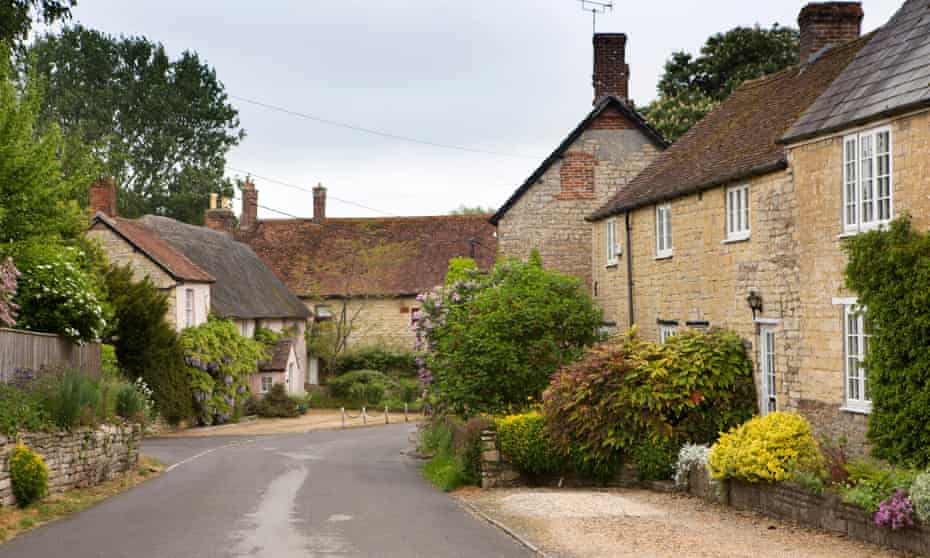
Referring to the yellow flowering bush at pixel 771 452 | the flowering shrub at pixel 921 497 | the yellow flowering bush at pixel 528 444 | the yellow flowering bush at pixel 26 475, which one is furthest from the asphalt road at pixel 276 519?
the flowering shrub at pixel 921 497

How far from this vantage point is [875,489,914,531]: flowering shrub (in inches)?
477

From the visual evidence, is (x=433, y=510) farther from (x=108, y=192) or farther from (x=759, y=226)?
(x=108, y=192)

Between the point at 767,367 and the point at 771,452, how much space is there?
3.96 metres

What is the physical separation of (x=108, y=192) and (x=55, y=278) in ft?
73.1

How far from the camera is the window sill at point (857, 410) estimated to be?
1595 cm

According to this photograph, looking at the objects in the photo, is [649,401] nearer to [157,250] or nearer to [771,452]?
[771,452]

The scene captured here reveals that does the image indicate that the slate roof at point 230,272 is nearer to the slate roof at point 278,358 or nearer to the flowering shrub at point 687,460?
the slate roof at point 278,358

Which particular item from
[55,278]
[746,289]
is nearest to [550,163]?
[746,289]

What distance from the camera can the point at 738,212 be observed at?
67.4ft

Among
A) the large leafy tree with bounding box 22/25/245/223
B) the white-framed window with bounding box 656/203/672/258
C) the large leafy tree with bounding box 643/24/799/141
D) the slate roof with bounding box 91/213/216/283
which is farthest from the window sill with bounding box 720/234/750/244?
the large leafy tree with bounding box 22/25/245/223

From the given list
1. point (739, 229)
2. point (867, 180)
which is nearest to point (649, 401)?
point (739, 229)

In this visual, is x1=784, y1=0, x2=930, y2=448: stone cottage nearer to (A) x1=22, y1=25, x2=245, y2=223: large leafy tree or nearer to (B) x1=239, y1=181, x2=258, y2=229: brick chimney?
Result: (B) x1=239, y1=181, x2=258, y2=229: brick chimney

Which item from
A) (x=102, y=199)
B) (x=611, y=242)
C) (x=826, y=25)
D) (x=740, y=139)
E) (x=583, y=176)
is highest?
(x=826, y=25)

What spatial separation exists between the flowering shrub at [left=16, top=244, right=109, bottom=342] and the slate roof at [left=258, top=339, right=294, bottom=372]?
83.3 feet
